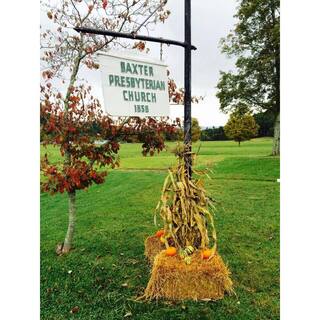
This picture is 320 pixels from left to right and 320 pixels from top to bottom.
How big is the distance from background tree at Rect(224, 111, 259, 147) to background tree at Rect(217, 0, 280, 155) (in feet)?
1.55

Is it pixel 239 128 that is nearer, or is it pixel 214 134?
pixel 214 134

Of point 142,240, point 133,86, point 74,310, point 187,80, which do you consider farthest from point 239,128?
point 74,310

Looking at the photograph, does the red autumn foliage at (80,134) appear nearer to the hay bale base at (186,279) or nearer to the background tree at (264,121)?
the hay bale base at (186,279)

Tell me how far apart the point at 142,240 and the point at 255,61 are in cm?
290

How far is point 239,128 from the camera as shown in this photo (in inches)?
184

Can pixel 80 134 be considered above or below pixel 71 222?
above

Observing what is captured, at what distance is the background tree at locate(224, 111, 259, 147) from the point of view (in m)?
4.58

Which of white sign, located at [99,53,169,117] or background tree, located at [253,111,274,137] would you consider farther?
background tree, located at [253,111,274,137]

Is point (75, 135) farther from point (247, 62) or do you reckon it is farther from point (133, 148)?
point (247, 62)

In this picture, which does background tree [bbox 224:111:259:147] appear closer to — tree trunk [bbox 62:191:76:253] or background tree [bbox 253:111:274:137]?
background tree [bbox 253:111:274:137]

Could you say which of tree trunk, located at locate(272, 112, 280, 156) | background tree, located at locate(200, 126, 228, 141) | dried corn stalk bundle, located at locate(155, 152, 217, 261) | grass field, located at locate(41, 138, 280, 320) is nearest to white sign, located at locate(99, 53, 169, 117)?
dried corn stalk bundle, located at locate(155, 152, 217, 261)

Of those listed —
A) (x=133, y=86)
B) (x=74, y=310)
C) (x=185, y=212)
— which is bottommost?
(x=74, y=310)

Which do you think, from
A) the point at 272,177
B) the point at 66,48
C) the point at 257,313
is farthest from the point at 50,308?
the point at 272,177

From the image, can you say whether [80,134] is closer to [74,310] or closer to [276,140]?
[74,310]
